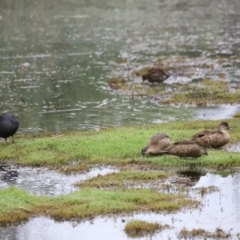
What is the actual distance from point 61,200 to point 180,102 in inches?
606

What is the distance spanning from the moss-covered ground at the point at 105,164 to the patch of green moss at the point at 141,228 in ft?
3.38

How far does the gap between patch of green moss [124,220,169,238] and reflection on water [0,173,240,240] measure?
0.43ft

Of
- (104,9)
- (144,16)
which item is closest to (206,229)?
(144,16)

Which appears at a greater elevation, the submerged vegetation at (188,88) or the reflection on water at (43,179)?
the reflection on water at (43,179)

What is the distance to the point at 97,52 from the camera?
48500 mm

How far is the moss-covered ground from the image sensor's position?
1455cm

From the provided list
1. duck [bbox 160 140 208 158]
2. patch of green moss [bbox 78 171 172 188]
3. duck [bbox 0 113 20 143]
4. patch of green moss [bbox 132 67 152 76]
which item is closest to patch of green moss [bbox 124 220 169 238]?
patch of green moss [bbox 78 171 172 188]

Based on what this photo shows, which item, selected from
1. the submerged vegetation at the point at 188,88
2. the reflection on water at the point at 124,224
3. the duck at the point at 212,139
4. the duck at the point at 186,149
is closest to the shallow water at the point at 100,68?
the reflection on water at the point at 124,224

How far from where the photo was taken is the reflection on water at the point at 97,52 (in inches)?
1113

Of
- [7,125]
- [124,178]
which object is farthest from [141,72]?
[124,178]

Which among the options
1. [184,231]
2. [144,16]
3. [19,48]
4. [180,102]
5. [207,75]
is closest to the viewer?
[184,231]

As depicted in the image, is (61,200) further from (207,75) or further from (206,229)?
(207,75)

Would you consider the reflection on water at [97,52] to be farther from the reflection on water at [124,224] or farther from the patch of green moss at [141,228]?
the patch of green moss at [141,228]

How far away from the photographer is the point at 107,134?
2202 cm
